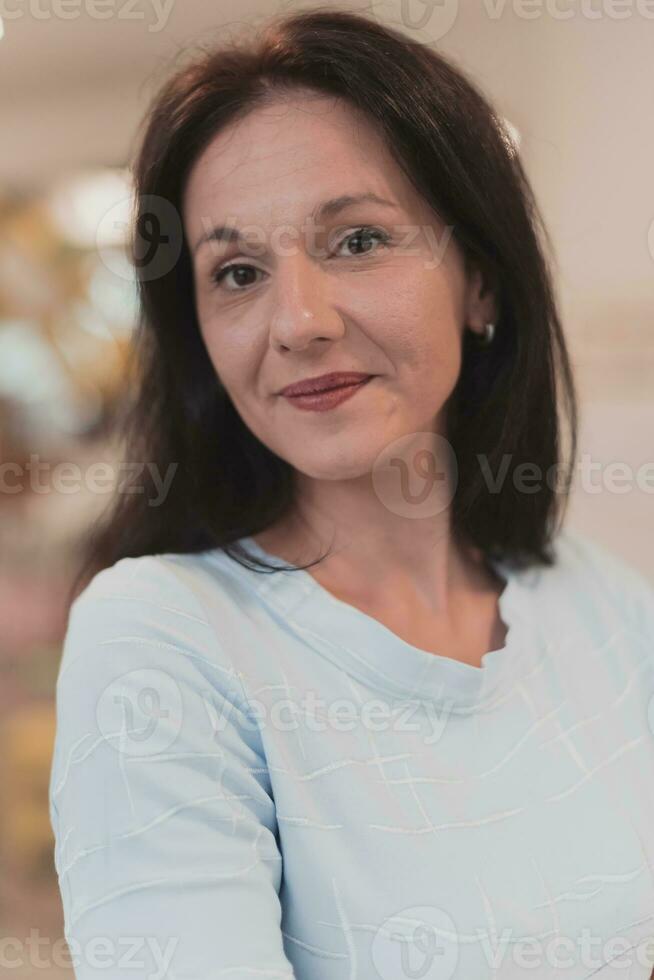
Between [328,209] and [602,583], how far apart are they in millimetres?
518

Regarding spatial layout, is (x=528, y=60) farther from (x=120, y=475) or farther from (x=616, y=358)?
(x=120, y=475)

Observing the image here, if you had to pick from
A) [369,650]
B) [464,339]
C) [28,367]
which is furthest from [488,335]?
[28,367]

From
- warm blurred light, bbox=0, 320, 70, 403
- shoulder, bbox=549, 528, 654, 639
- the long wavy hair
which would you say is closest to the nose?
the long wavy hair

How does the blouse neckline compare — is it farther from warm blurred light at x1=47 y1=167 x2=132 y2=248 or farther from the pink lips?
warm blurred light at x1=47 y1=167 x2=132 y2=248

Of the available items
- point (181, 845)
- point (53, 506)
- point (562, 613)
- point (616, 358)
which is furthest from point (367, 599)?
point (616, 358)

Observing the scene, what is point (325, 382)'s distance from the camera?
0.81m

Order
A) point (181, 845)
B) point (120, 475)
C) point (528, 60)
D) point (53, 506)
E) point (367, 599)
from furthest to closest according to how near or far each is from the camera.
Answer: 1. point (528, 60)
2. point (53, 506)
3. point (120, 475)
4. point (367, 599)
5. point (181, 845)

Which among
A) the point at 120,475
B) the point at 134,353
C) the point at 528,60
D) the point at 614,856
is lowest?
the point at 614,856

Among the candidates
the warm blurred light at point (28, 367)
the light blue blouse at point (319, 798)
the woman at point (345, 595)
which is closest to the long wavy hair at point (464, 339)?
the woman at point (345, 595)

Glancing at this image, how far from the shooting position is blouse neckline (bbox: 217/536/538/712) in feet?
2.60

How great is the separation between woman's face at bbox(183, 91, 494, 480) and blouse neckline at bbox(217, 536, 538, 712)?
11cm

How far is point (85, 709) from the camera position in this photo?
65cm

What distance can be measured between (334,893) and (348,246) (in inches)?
20.1

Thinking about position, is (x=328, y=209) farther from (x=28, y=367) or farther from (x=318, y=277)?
(x=28, y=367)
